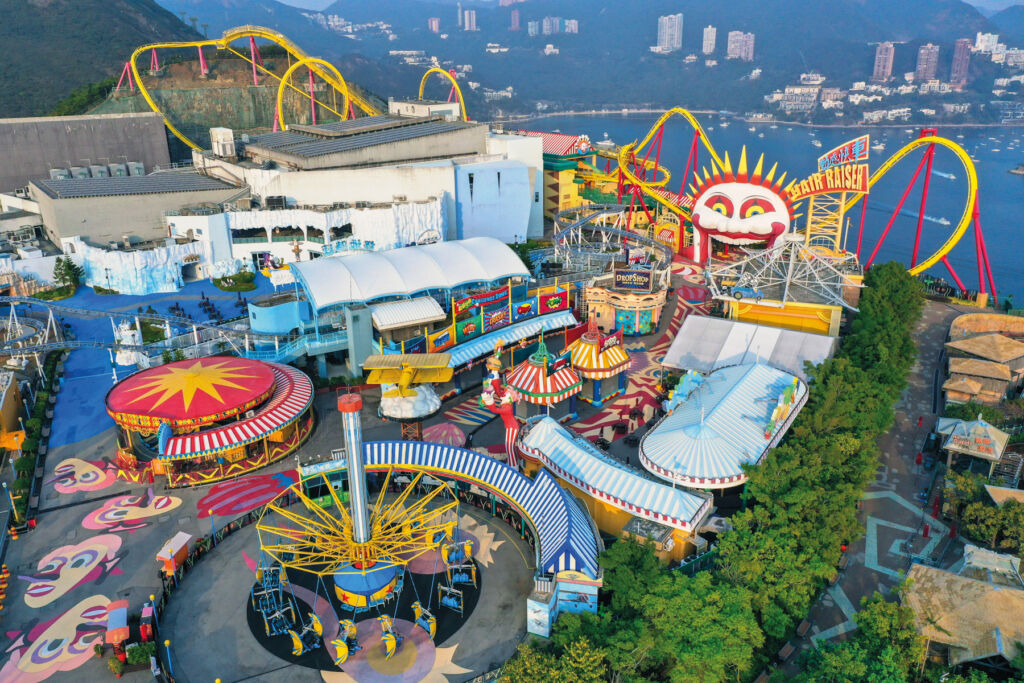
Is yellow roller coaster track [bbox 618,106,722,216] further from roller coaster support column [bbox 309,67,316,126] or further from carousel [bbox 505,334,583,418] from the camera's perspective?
roller coaster support column [bbox 309,67,316,126]

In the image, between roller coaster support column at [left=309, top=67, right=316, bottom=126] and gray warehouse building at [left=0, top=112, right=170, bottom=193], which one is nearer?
gray warehouse building at [left=0, top=112, right=170, bottom=193]

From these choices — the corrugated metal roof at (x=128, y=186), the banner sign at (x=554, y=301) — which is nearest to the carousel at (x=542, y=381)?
the banner sign at (x=554, y=301)

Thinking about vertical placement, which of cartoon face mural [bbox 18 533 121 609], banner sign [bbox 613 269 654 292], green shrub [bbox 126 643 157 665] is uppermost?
banner sign [bbox 613 269 654 292]

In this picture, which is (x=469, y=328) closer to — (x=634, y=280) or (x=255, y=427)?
(x=634, y=280)

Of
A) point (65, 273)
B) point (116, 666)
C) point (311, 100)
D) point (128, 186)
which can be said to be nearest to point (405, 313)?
point (116, 666)

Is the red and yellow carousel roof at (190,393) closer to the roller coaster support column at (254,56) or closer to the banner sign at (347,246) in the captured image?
the banner sign at (347,246)

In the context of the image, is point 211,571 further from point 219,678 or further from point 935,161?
point 935,161

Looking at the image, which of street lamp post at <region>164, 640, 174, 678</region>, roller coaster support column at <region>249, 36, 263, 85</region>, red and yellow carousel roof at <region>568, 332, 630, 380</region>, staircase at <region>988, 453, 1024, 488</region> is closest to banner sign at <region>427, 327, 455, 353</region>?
red and yellow carousel roof at <region>568, 332, 630, 380</region>
